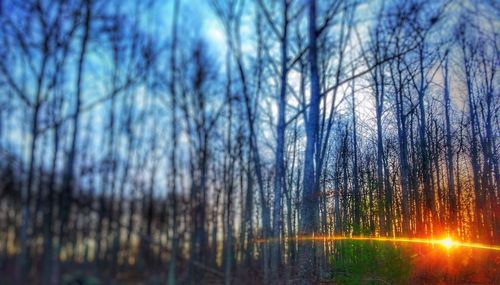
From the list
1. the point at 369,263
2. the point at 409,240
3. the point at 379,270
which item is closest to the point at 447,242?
the point at 409,240

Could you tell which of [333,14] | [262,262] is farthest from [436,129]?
[262,262]

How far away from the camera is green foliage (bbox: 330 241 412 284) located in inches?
310

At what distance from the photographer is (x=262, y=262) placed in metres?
10.1

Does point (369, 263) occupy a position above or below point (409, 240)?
below

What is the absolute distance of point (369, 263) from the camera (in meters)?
8.01

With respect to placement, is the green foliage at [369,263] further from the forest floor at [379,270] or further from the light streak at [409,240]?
the light streak at [409,240]

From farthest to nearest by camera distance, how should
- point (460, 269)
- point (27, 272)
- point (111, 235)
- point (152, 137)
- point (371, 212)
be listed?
point (152, 137)
point (460, 269)
point (371, 212)
point (111, 235)
point (27, 272)

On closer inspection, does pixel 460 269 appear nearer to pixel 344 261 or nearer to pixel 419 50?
pixel 344 261

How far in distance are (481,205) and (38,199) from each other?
9.98 meters

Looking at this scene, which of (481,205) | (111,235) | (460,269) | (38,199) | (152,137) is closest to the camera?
(38,199)

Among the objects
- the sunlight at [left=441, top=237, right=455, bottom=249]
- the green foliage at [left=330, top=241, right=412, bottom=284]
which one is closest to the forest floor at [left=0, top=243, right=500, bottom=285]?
the green foliage at [left=330, top=241, right=412, bottom=284]

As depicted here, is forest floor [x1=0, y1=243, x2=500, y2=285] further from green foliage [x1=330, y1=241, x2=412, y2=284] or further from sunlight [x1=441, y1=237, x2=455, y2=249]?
sunlight [x1=441, y1=237, x2=455, y2=249]

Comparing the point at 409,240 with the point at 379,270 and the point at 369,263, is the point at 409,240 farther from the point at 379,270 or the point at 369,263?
the point at 369,263

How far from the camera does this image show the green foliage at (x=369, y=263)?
7.88 meters
